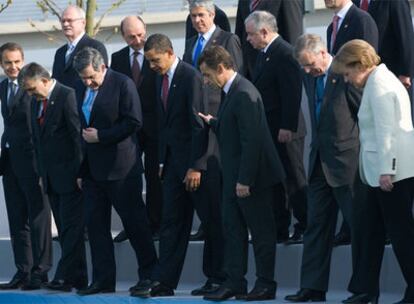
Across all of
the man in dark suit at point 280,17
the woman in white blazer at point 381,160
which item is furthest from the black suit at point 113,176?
the woman in white blazer at point 381,160

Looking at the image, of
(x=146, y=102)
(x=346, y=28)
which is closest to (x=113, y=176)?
(x=146, y=102)

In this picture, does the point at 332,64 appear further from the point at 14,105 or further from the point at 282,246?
the point at 14,105

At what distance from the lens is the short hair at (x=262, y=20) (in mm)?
10117

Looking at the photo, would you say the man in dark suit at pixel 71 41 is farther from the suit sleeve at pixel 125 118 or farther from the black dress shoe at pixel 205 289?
the black dress shoe at pixel 205 289

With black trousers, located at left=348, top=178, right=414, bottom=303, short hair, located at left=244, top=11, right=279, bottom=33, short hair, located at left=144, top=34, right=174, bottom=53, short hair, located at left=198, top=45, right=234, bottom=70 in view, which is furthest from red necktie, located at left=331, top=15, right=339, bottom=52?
black trousers, located at left=348, top=178, right=414, bottom=303

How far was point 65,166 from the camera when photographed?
10.8 m

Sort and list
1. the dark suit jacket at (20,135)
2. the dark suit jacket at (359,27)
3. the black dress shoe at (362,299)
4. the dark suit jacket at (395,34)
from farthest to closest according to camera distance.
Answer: the dark suit jacket at (20,135)
the dark suit jacket at (395,34)
the dark suit jacket at (359,27)
the black dress shoe at (362,299)

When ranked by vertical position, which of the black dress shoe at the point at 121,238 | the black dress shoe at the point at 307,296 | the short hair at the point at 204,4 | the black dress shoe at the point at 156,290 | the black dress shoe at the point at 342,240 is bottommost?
the black dress shoe at the point at 156,290

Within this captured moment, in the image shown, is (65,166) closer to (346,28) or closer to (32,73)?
(32,73)

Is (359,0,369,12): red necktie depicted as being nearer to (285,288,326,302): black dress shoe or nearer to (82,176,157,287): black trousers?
(82,176,157,287): black trousers

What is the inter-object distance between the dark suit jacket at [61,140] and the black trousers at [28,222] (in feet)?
1.31

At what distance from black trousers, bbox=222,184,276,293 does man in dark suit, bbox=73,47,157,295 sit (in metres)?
0.90

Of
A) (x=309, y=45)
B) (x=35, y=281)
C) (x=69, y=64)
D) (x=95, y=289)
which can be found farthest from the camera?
(x=69, y=64)

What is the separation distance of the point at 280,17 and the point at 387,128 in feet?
8.07
